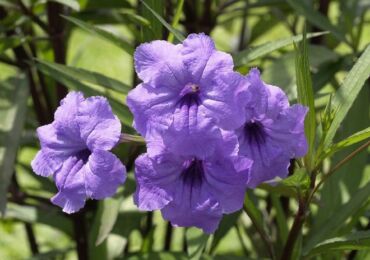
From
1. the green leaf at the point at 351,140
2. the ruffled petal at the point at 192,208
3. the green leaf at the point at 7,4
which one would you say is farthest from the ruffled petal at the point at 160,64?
the green leaf at the point at 7,4

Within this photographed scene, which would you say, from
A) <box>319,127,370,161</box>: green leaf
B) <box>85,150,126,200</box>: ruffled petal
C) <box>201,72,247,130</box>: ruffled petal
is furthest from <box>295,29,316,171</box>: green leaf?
<box>85,150,126,200</box>: ruffled petal

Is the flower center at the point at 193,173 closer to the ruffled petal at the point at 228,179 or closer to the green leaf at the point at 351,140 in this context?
the ruffled petal at the point at 228,179

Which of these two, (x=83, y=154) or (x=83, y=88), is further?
(x=83, y=88)

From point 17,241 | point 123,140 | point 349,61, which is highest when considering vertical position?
point 123,140

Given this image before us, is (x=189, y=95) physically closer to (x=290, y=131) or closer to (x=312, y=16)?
(x=290, y=131)

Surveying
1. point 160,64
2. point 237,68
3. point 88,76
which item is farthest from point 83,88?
point 160,64

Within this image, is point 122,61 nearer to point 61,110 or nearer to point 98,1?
point 98,1

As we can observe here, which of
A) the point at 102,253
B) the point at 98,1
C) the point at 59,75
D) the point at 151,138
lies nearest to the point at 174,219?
the point at 151,138

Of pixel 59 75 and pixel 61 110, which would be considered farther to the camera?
pixel 59 75
